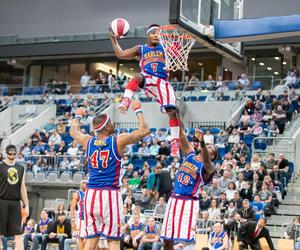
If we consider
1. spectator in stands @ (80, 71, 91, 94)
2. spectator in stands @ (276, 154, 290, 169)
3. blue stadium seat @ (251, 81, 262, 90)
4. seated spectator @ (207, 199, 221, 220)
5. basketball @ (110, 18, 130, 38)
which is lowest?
seated spectator @ (207, 199, 221, 220)

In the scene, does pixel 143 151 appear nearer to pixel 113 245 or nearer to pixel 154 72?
pixel 154 72

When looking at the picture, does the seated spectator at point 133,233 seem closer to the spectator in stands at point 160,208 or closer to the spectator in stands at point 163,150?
the spectator in stands at point 160,208

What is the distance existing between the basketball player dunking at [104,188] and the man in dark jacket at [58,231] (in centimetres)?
820

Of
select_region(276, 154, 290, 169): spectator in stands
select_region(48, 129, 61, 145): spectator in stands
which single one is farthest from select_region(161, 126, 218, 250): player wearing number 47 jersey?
select_region(48, 129, 61, 145): spectator in stands

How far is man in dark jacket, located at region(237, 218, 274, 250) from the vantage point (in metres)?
14.9

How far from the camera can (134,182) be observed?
66.1 feet

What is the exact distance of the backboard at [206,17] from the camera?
10797 mm

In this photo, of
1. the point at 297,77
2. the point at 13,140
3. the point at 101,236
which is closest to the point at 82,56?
the point at 13,140

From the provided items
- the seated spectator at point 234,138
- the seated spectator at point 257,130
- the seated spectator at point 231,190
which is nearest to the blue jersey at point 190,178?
the seated spectator at point 231,190

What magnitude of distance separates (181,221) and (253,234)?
6.02 metres

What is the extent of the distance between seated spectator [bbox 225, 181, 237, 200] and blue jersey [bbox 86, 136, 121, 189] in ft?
29.9

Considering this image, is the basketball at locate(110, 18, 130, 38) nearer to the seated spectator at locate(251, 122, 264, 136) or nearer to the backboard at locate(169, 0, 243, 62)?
the backboard at locate(169, 0, 243, 62)

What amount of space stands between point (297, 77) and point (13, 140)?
11520 mm

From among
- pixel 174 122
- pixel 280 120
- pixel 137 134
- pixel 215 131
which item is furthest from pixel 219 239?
pixel 215 131
